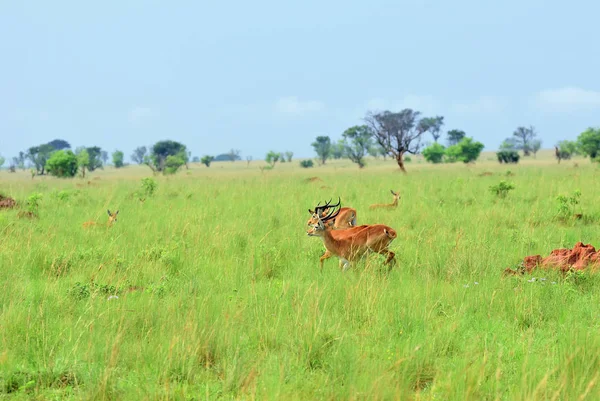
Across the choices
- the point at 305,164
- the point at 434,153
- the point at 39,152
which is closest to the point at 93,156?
the point at 39,152

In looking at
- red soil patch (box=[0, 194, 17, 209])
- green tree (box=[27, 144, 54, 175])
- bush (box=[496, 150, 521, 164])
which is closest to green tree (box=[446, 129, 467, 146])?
bush (box=[496, 150, 521, 164])

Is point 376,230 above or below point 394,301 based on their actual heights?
above

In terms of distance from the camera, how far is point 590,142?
70.1m

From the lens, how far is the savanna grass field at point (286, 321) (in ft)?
12.8

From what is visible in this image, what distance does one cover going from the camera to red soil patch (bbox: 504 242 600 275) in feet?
22.7

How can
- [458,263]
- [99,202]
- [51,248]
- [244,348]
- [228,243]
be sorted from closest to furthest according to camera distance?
[244,348] < [458,263] < [51,248] < [228,243] < [99,202]

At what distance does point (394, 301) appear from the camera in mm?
5562

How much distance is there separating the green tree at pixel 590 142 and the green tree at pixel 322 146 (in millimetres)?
56420

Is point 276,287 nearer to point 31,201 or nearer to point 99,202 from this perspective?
point 31,201

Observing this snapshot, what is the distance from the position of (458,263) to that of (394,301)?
6.67 feet

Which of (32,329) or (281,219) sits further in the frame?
(281,219)

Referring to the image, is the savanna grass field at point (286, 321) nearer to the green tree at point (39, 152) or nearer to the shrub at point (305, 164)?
the shrub at point (305, 164)

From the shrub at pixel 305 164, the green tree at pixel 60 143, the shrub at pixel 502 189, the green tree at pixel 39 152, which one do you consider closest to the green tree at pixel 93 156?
the green tree at pixel 39 152

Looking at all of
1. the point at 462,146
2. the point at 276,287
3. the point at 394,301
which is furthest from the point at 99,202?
the point at 462,146
